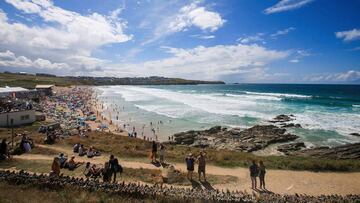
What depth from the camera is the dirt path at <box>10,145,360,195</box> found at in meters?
12.5

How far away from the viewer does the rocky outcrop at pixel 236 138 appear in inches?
1093

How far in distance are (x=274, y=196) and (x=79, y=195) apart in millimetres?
6931

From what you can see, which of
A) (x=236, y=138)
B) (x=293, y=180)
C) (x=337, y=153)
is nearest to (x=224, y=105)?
(x=236, y=138)

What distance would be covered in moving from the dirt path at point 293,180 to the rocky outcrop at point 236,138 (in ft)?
37.6

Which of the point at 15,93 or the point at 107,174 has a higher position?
the point at 15,93

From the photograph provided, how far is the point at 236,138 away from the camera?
30.4 meters

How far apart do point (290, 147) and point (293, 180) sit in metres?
14.1

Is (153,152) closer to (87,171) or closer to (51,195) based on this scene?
(87,171)

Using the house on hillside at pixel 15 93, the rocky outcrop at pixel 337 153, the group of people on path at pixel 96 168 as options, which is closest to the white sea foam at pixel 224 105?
the rocky outcrop at pixel 337 153

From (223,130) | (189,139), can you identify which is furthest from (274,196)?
(223,130)

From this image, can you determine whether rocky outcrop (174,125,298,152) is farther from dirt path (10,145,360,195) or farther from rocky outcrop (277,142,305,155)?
dirt path (10,145,360,195)

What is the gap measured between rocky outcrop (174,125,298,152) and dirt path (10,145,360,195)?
37.6 feet

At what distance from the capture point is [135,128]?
37438 millimetres

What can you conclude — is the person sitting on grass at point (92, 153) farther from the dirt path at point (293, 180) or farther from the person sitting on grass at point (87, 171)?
the person sitting on grass at point (87, 171)
